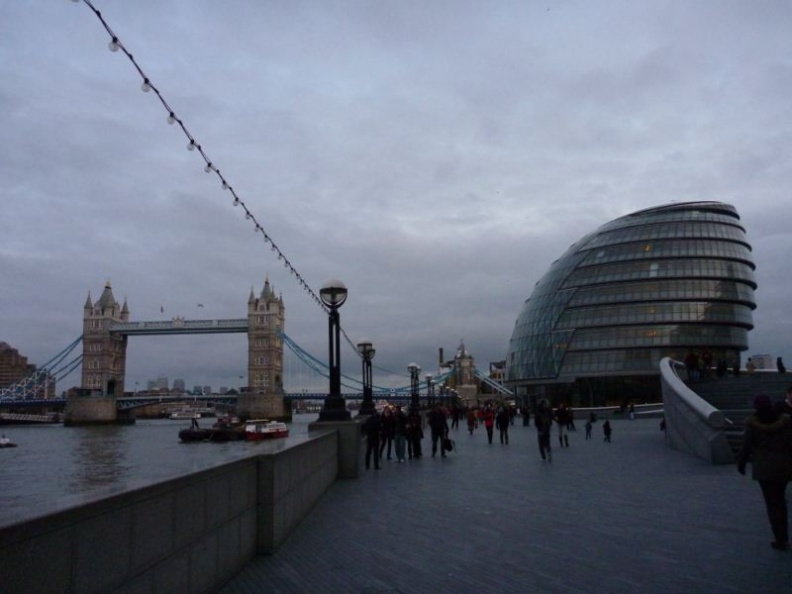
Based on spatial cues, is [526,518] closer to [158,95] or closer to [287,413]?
[158,95]

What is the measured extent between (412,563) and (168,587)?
2.49 meters

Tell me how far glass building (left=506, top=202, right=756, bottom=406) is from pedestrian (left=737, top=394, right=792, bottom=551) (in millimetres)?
61700

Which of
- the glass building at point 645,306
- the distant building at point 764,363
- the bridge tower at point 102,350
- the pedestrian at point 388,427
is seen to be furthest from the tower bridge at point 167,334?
the pedestrian at point 388,427

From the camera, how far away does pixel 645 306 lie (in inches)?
2638

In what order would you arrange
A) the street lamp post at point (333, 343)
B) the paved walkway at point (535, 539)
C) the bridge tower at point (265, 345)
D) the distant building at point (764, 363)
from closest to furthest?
the paved walkway at point (535, 539) < the street lamp post at point (333, 343) < the distant building at point (764, 363) < the bridge tower at point (265, 345)

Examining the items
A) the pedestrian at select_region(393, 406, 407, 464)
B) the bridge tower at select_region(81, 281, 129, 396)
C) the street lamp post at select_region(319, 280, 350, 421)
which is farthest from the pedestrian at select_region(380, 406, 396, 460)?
the bridge tower at select_region(81, 281, 129, 396)

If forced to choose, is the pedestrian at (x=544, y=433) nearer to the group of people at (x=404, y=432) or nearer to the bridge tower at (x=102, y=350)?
the group of people at (x=404, y=432)

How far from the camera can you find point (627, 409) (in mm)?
52906

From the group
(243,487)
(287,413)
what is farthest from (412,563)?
(287,413)

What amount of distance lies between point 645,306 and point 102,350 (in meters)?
102

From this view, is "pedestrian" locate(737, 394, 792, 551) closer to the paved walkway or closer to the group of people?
the paved walkway

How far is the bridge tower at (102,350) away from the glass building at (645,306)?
86030 millimetres

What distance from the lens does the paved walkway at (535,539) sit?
17.6 ft

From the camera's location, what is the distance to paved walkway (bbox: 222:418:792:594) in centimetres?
536
